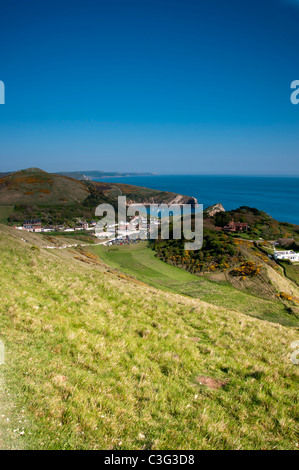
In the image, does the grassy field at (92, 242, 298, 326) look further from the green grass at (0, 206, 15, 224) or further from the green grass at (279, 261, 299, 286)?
the green grass at (0, 206, 15, 224)

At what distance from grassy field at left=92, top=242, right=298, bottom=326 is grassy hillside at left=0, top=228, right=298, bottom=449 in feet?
61.6

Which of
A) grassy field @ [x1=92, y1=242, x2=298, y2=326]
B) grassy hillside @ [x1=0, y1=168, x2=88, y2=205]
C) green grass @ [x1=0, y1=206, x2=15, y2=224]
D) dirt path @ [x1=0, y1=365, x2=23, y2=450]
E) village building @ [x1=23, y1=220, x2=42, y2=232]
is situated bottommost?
grassy field @ [x1=92, y1=242, x2=298, y2=326]

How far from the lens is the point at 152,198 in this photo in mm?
175875

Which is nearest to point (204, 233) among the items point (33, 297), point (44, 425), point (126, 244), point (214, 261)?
point (214, 261)

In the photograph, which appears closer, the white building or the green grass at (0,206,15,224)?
the white building

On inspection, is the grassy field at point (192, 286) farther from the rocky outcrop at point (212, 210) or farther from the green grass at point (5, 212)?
the green grass at point (5, 212)

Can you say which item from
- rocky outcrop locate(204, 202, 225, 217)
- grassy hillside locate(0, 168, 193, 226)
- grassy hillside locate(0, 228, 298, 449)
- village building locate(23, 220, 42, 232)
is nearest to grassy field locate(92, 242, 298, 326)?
grassy hillside locate(0, 228, 298, 449)

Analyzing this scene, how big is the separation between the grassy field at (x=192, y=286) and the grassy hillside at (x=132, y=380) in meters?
18.8

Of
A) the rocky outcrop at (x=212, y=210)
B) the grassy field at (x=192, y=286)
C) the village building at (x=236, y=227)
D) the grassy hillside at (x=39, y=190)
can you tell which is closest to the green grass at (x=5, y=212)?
the grassy hillside at (x=39, y=190)

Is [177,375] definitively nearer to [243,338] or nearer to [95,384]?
[95,384]

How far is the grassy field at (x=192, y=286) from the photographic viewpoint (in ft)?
89.8

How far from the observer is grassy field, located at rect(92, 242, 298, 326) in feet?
89.8

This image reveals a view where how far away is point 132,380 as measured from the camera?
18.7ft

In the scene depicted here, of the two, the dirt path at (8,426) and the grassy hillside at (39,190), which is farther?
the grassy hillside at (39,190)
